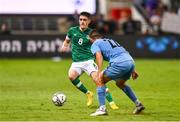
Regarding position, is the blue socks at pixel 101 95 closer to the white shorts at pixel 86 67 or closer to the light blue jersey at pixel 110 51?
the light blue jersey at pixel 110 51

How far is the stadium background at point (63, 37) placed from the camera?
25328 mm

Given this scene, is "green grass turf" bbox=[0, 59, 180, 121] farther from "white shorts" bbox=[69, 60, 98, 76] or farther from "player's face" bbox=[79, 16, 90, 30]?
"player's face" bbox=[79, 16, 90, 30]

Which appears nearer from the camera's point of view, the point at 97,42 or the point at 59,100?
the point at 97,42

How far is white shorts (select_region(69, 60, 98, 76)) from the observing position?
1865 cm

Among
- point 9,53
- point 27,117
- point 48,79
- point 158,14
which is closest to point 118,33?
point 158,14

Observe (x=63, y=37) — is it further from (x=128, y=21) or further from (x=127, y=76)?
(x=127, y=76)

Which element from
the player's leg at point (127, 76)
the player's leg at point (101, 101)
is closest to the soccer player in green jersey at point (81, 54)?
the player's leg at point (127, 76)

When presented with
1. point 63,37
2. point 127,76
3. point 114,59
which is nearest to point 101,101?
point 127,76

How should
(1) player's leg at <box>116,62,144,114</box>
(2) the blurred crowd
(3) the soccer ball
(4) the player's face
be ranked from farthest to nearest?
(2) the blurred crowd
(3) the soccer ball
(4) the player's face
(1) player's leg at <box>116,62,144,114</box>

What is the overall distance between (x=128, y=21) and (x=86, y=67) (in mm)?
19922

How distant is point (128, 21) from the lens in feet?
126

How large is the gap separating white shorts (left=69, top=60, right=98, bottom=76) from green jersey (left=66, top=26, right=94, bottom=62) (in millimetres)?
100

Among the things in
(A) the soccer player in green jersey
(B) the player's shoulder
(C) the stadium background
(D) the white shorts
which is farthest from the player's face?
(C) the stadium background

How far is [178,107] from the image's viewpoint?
18.1m
